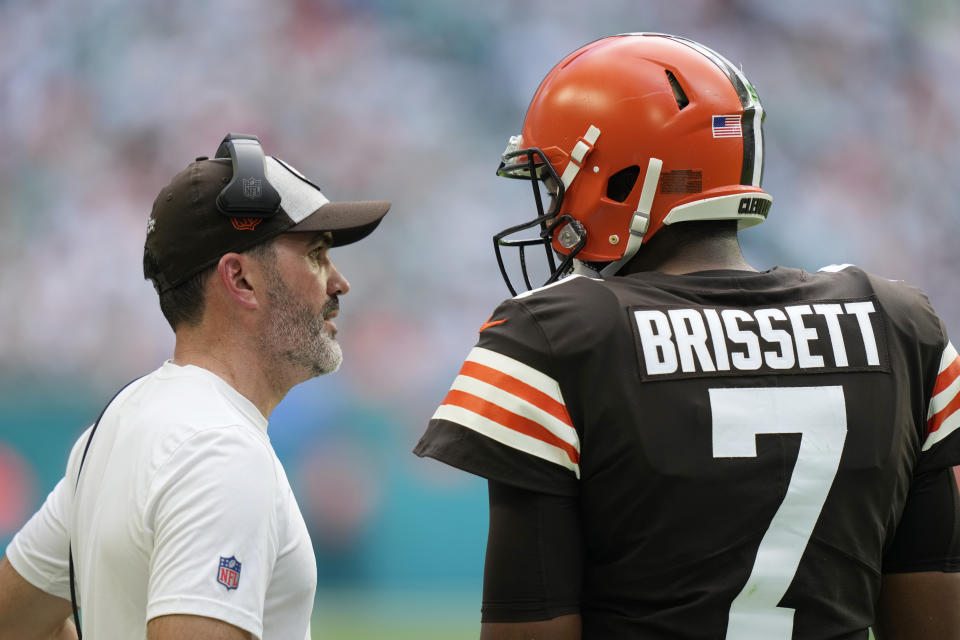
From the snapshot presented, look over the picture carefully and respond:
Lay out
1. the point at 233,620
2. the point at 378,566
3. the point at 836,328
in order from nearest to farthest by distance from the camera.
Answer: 1. the point at 233,620
2. the point at 836,328
3. the point at 378,566

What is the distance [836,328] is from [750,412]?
0.56 ft

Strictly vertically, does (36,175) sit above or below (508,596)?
above

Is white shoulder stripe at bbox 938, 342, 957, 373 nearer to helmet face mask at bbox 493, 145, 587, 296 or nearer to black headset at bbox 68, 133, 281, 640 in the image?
helmet face mask at bbox 493, 145, 587, 296

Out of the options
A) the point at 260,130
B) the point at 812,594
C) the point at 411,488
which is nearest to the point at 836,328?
the point at 812,594

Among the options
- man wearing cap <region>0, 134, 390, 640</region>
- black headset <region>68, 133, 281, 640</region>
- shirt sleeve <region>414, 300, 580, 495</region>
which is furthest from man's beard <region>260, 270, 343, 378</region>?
shirt sleeve <region>414, 300, 580, 495</region>

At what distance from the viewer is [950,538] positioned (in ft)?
4.45

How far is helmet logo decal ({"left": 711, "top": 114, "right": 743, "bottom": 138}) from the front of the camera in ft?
4.81

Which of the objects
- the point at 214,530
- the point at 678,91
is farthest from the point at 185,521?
the point at 678,91

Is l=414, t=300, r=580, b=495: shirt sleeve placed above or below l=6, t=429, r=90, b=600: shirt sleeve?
above

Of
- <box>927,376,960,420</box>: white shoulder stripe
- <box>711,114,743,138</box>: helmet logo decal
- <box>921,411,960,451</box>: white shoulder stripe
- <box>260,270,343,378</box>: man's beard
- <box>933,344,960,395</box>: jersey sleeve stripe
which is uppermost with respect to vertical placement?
<box>711,114,743,138</box>: helmet logo decal

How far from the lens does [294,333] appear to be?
5.27 ft

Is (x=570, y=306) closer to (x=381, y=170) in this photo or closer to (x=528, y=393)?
(x=528, y=393)

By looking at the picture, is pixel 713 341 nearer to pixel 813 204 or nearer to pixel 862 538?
pixel 862 538

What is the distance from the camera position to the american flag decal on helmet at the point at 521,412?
3.95 feet
